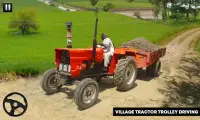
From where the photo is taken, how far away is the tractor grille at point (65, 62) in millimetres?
10391

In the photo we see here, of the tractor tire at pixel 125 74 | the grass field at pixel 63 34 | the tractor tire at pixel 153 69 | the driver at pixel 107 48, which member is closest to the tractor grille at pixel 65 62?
the driver at pixel 107 48

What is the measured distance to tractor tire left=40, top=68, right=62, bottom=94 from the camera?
11297 mm

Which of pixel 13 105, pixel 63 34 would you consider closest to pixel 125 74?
pixel 13 105

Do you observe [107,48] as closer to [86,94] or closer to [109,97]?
[109,97]

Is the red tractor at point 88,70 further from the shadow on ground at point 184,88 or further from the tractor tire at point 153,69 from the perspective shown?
the shadow on ground at point 184,88

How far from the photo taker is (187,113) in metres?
10.1

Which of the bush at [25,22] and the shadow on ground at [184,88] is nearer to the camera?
the shadow on ground at [184,88]

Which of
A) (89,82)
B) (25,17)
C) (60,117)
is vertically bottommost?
(60,117)

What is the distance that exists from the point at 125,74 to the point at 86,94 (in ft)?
7.00

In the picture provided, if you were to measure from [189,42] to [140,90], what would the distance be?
55.3 feet

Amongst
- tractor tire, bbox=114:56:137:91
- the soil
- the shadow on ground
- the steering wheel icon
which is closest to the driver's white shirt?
tractor tire, bbox=114:56:137:91

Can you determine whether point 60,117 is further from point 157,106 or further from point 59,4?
point 59,4

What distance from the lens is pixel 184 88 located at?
12.9m

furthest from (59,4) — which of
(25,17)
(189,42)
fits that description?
(189,42)
